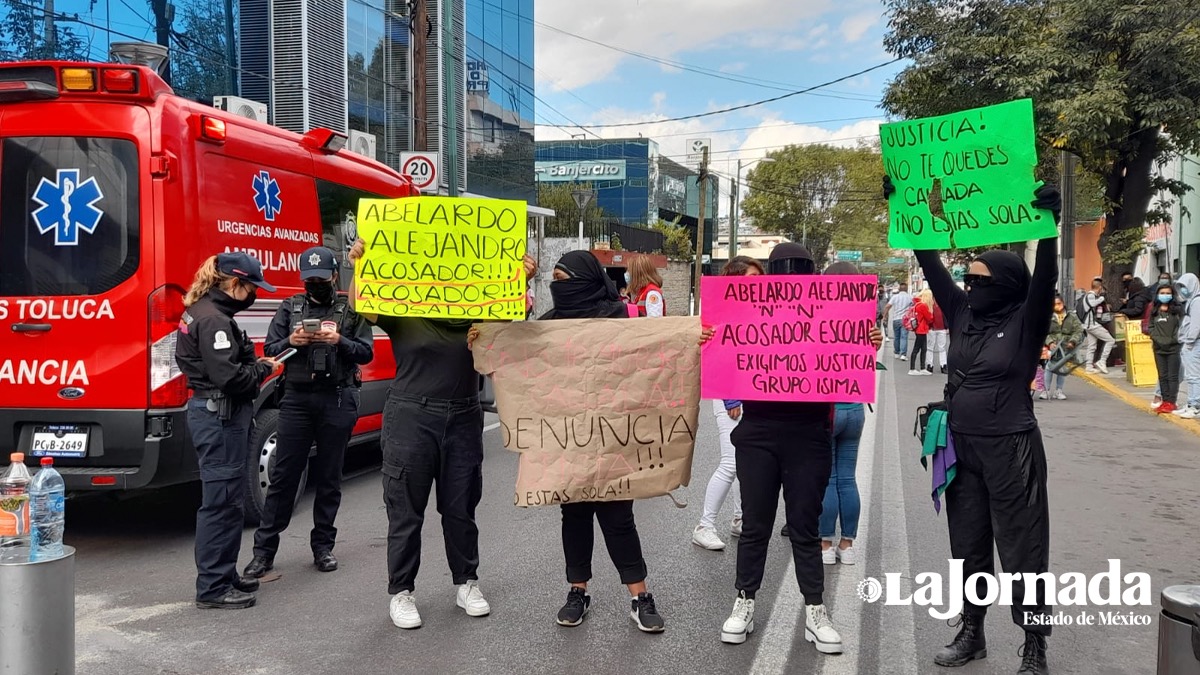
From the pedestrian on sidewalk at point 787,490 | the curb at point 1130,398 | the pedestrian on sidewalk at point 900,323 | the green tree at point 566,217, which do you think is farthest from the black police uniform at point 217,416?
the green tree at point 566,217

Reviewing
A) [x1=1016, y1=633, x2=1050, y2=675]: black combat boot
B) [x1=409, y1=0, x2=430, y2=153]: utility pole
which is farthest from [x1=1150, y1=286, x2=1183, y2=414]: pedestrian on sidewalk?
[x1=409, y1=0, x2=430, y2=153]: utility pole

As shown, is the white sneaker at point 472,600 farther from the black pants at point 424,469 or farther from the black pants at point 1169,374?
the black pants at point 1169,374

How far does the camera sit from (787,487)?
4465 millimetres

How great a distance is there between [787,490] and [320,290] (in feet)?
9.37

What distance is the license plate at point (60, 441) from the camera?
5.85 meters

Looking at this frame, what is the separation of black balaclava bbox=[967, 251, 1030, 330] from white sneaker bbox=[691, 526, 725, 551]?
8.09 feet

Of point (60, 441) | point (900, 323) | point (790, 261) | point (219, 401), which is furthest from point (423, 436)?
point (900, 323)

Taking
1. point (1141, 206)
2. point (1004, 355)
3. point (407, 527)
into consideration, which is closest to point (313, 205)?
point (407, 527)

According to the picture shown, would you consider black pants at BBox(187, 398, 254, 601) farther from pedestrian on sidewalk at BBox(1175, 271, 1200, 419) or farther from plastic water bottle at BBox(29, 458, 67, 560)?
pedestrian on sidewalk at BBox(1175, 271, 1200, 419)

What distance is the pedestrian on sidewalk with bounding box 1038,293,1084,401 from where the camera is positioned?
14781mm

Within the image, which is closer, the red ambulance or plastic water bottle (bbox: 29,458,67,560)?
plastic water bottle (bbox: 29,458,67,560)

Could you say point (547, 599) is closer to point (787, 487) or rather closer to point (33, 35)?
point (787, 487)

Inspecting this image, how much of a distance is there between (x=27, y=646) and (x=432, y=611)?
1941mm

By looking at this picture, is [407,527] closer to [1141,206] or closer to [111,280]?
[111,280]
